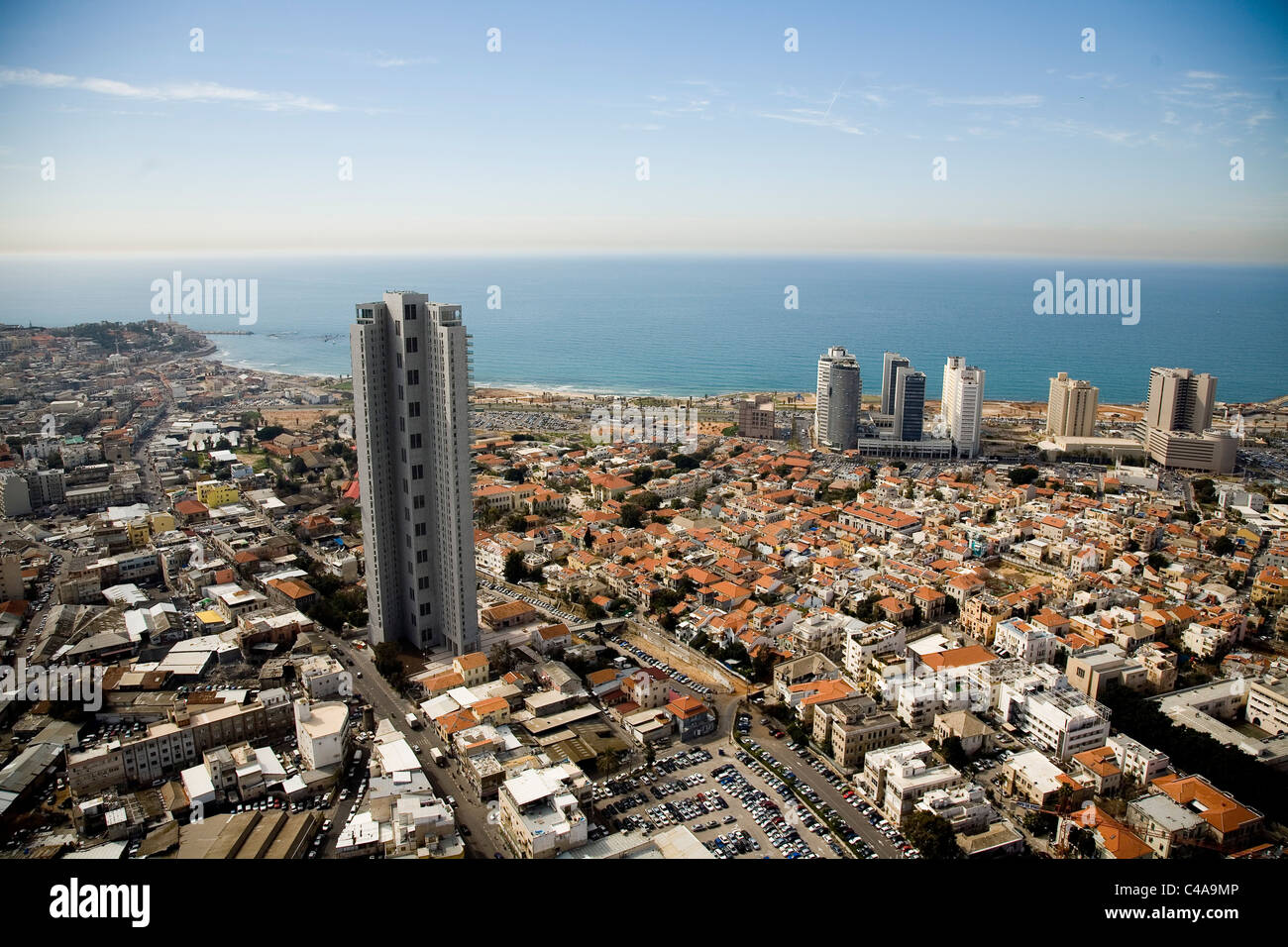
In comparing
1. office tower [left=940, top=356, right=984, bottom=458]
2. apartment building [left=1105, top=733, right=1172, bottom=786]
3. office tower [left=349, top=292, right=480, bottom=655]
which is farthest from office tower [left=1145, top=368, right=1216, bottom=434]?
office tower [left=349, top=292, right=480, bottom=655]

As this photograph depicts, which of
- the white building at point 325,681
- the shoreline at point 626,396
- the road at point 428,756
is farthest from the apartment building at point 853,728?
the shoreline at point 626,396

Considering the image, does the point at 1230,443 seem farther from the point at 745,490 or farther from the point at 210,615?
the point at 210,615

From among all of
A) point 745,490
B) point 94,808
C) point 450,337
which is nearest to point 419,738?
point 94,808

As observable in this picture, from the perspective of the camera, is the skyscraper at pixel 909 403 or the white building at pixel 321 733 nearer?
the white building at pixel 321 733

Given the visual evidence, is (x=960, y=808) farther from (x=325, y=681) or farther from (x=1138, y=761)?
(x=325, y=681)

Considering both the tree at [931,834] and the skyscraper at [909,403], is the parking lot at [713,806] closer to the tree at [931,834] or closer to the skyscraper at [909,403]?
the tree at [931,834]

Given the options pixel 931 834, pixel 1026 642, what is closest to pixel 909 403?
pixel 1026 642

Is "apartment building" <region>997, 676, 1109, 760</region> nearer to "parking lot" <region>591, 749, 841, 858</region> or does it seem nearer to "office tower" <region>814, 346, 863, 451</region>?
"parking lot" <region>591, 749, 841, 858</region>
